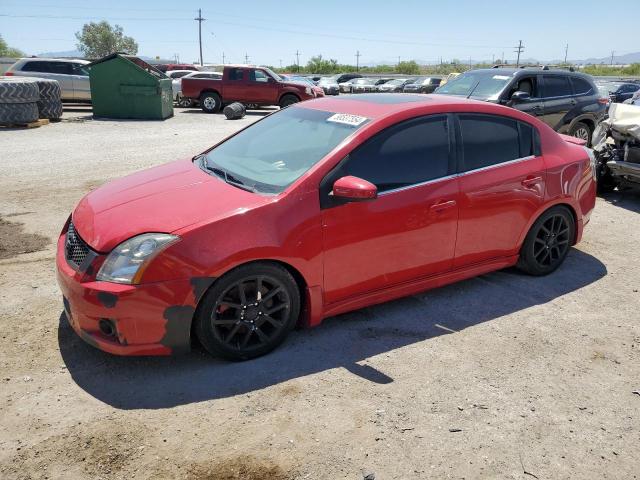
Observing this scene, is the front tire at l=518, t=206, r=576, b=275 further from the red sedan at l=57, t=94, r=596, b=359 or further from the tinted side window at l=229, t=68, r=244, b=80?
the tinted side window at l=229, t=68, r=244, b=80

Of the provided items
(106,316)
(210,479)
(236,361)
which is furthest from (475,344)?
(106,316)

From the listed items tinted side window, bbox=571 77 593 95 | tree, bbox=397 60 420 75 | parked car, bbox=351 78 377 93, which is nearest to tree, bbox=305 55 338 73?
tree, bbox=397 60 420 75

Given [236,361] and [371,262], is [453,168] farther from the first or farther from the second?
[236,361]

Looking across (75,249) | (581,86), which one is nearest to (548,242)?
(75,249)

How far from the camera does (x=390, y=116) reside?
382 centimetres

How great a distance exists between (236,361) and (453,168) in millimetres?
2145

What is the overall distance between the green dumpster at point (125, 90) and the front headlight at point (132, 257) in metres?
14.9

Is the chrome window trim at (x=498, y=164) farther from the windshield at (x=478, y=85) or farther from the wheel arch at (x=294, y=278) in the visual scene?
the windshield at (x=478, y=85)

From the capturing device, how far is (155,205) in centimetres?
347

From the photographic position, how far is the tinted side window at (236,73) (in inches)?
795

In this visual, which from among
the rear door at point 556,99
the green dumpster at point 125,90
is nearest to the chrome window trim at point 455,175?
the rear door at point 556,99

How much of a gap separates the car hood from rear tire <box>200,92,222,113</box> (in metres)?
17.1

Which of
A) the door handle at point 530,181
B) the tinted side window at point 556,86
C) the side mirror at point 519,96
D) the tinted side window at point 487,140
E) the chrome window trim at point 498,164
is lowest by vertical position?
the door handle at point 530,181

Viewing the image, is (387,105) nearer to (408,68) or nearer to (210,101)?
(210,101)
